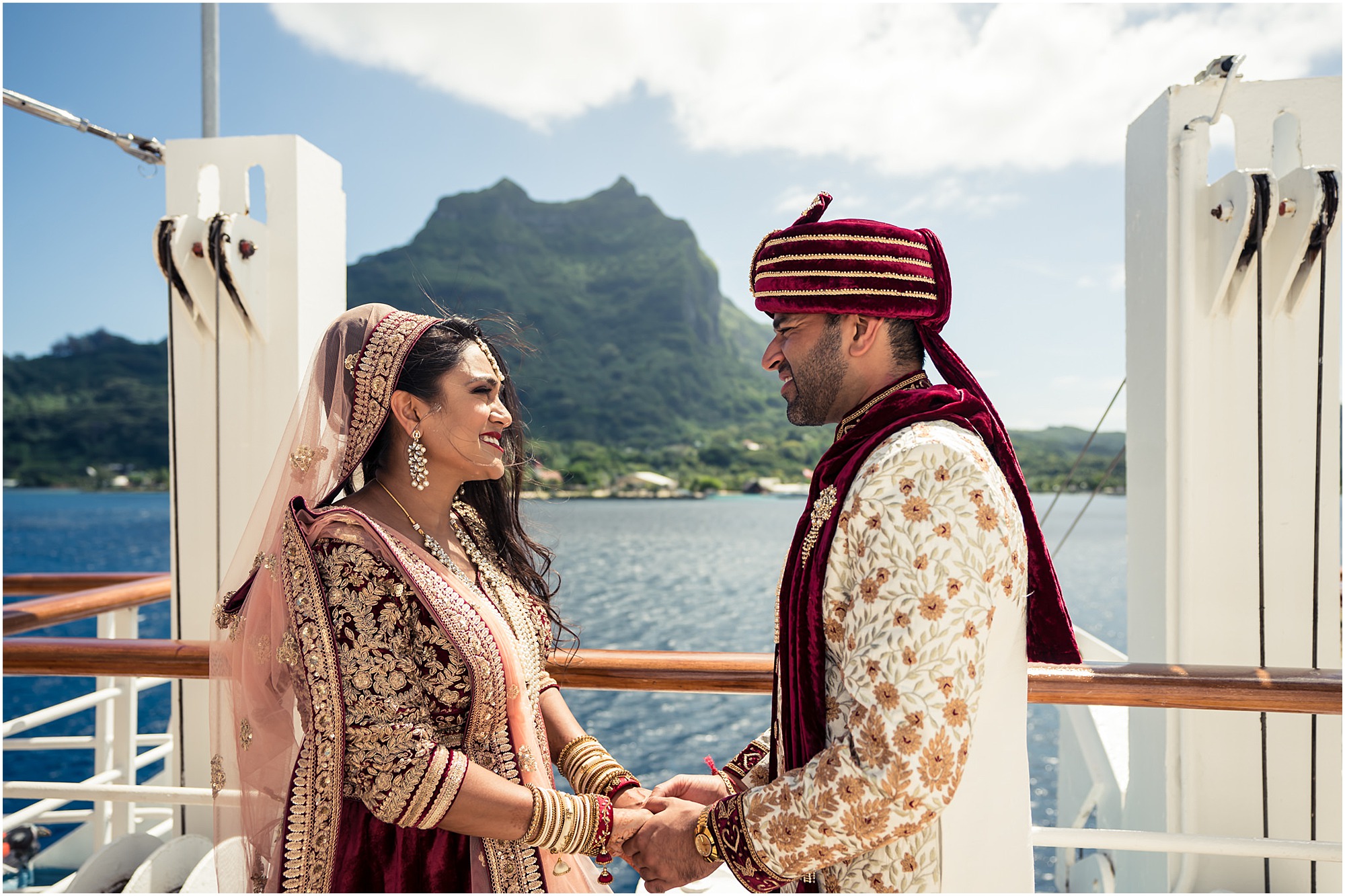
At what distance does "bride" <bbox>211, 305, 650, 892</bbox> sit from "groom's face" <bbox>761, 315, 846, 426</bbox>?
0.55m

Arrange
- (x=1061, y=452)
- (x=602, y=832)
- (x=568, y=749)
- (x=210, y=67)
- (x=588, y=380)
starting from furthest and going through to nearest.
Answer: (x=588, y=380) → (x=1061, y=452) → (x=210, y=67) → (x=568, y=749) → (x=602, y=832)

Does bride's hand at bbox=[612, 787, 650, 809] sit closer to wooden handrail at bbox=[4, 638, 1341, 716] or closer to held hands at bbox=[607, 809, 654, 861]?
held hands at bbox=[607, 809, 654, 861]

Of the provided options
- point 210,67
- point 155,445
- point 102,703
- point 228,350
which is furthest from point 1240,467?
point 155,445

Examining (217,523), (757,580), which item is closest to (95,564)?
(757,580)

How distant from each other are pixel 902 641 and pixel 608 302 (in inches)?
2034

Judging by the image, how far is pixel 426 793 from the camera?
1141 mm

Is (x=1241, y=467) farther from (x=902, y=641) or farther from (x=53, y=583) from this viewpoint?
(x=53, y=583)

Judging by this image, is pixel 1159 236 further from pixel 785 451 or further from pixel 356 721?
pixel 785 451

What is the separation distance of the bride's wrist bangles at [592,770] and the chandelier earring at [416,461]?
1.71 ft

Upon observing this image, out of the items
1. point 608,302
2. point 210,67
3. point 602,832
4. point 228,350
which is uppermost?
point 608,302

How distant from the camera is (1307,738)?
2.23 m

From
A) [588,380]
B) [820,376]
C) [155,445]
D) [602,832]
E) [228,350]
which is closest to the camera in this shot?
[820,376]

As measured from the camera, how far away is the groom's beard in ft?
3.64

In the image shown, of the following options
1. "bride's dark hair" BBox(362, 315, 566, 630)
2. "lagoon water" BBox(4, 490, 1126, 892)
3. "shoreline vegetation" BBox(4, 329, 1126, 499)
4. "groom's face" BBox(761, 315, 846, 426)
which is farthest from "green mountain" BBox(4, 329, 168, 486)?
"groom's face" BBox(761, 315, 846, 426)
